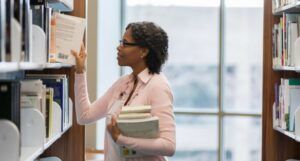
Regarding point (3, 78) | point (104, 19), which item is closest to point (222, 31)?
point (104, 19)

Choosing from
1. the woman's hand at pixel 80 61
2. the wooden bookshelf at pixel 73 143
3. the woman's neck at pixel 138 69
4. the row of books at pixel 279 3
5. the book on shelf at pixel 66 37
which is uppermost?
the row of books at pixel 279 3

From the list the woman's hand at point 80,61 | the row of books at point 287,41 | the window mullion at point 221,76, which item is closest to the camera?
the woman's hand at point 80,61

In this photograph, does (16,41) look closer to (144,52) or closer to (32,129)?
(32,129)

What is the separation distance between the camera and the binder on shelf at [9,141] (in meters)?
1.54

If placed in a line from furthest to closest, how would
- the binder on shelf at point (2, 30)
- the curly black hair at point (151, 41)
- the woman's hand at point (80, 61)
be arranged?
the woman's hand at point (80, 61)
the curly black hair at point (151, 41)
the binder on shelf at point (2, 30)

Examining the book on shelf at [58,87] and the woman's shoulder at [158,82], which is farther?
the book on shelf at [58,87]

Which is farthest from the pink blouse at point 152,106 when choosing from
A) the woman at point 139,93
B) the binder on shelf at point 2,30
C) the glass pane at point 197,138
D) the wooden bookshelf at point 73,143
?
the glass pane at point 197,138

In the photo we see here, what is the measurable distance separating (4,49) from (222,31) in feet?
12.0

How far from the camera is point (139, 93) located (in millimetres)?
2275

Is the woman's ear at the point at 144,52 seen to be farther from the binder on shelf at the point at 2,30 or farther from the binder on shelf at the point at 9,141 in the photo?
the binder on shelf at the point at 2,30

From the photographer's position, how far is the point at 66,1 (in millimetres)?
2604

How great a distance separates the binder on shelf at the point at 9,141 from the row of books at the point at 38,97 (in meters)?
0.06

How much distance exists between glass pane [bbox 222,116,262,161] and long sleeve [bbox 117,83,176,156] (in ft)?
8.76

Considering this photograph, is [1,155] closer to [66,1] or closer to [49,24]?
[49,24]
